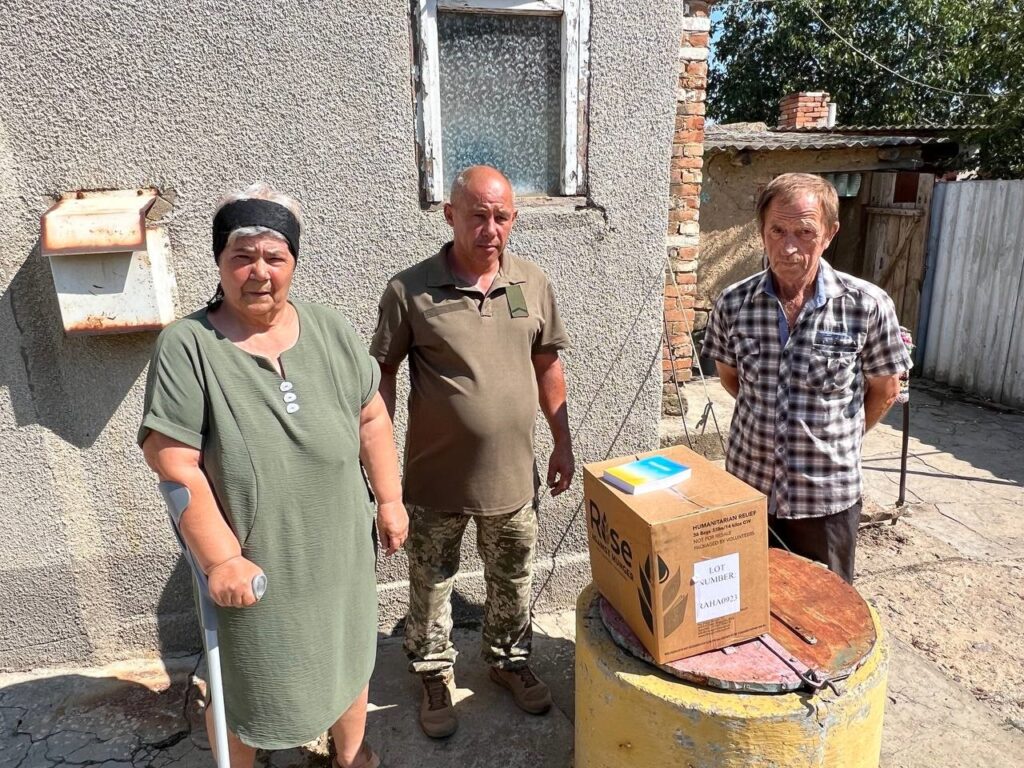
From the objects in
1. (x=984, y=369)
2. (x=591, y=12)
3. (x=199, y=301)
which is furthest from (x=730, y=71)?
(x=199, y=301)

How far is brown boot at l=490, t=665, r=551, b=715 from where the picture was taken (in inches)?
106

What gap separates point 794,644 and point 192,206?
2428mm

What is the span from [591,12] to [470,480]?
1865mm

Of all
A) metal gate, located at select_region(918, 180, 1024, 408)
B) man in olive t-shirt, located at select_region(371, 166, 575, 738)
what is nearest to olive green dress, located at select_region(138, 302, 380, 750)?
man in olive t-shirt, located at select_region(371, 166, 575, 738)

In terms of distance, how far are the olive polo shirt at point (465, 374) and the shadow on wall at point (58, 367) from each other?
3.47 ft

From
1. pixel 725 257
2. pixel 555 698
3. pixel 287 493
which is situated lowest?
pixel 555 698

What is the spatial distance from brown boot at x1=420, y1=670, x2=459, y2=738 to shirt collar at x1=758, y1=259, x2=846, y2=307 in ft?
5.91

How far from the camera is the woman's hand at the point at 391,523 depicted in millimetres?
2127

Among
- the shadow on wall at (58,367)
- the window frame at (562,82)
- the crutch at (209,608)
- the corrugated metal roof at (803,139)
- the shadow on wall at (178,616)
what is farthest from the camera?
the corrugated metal roof at (803,139)

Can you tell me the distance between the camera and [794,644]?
1.90 meters

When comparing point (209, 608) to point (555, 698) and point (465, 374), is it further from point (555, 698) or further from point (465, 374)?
point (555, 698)

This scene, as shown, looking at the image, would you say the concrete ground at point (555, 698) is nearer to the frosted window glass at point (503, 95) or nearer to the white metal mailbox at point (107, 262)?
the white metal mailbox at point (107, 262)

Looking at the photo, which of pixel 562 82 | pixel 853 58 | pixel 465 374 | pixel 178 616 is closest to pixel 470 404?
pixel 465 374

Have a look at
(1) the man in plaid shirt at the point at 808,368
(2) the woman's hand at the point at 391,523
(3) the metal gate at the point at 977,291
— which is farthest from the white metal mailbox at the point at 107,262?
(3) the metal gate at the point at 977,291
